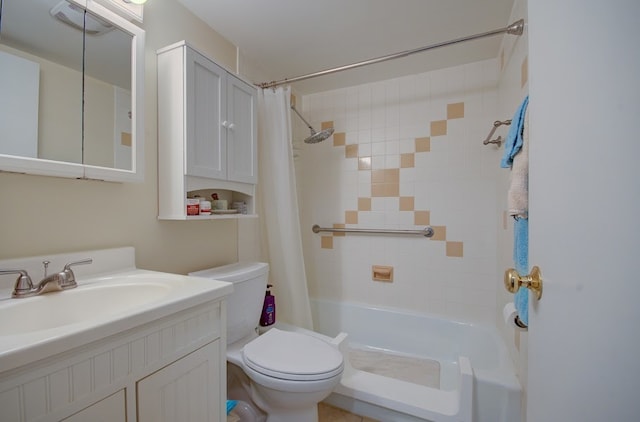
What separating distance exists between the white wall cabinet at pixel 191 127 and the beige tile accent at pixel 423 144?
4.38 ft

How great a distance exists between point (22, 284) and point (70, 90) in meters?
0.65

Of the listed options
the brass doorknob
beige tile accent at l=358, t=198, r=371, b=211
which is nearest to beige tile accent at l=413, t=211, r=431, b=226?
beige tile accent at l=358, t=198, r=371, b=211

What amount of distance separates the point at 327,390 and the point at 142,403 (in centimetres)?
69

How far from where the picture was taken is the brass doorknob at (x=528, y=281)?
533mm

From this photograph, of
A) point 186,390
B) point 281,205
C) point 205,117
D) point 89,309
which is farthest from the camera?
point 281,205

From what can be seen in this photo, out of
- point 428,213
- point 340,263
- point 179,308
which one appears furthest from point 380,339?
point 179,308

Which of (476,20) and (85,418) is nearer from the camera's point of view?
(85,418)

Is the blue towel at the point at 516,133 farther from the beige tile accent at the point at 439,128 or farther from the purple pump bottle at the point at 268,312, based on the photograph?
the purple pump bottle at the point at 268,312

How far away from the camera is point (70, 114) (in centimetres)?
94

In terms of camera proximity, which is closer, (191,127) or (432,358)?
(191,127)

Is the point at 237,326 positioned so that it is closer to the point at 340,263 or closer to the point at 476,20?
the point at 340,263

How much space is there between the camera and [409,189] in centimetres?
206

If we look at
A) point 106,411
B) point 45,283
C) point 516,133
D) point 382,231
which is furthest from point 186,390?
point 382,231

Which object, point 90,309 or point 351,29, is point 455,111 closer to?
point 351,29
